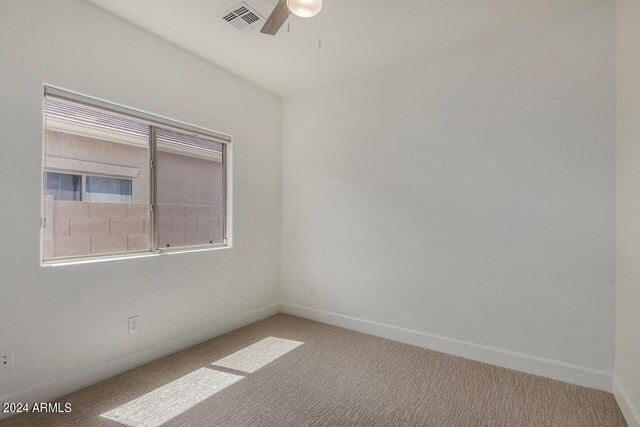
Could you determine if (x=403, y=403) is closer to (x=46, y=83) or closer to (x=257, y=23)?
(x=257, y=23)

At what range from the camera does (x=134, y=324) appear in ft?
7.88

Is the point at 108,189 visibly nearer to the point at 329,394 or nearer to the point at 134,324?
the point at 134,324

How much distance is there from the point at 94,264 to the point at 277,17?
215cm

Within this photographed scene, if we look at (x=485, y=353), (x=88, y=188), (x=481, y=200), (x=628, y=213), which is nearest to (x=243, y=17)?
(x=88, y=188)

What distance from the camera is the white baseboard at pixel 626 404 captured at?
1675 millimetres

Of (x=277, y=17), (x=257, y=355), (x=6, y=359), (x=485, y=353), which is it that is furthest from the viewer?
(x=257, y=355)

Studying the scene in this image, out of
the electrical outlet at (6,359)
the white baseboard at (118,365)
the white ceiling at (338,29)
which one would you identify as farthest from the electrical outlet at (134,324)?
the white ceiling at (338,29)

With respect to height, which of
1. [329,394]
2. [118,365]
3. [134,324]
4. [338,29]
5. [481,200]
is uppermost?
[338,29]

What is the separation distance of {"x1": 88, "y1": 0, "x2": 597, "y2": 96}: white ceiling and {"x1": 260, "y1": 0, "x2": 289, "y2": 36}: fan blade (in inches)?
10.5

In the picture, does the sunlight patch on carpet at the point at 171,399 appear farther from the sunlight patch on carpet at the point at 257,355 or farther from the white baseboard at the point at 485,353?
the white baseboard at the point at 485,353

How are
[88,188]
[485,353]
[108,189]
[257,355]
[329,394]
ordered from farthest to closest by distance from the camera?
[257,355] → [485,353] → [108,189] → [88,188] → [329,394]

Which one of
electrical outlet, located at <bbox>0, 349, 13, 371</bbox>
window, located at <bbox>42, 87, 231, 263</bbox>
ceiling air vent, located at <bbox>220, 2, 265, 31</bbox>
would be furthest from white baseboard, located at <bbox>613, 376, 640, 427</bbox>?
electrical outlet, located at <bbox>0, 349, 13, 371</bbox>

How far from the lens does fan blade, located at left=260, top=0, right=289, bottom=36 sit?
1798mm

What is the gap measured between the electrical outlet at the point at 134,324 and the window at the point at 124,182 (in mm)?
535
